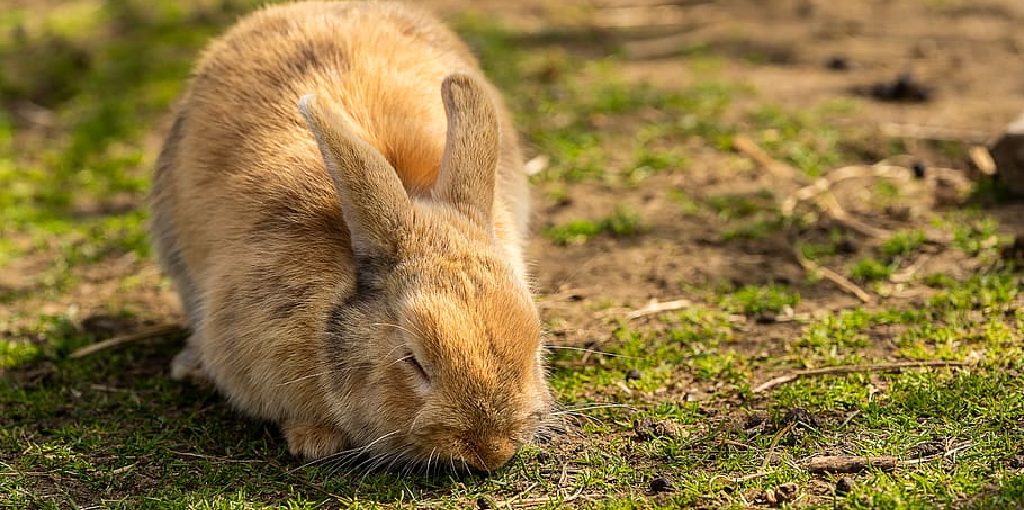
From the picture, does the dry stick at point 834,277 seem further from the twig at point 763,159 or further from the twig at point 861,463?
the twig at point 861,463

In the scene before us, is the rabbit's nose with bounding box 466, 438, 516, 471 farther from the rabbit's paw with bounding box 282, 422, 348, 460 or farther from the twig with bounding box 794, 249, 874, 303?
the twig with bounding box 794, 249, 874, 303

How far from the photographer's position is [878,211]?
5.69 m

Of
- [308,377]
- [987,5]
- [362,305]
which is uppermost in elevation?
[362,305]

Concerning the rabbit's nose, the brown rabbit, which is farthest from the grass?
the brown rabbit

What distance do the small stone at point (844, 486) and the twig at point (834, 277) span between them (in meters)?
1.56

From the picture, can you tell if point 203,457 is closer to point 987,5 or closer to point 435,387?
point 435,387

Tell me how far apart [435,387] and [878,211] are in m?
3.21

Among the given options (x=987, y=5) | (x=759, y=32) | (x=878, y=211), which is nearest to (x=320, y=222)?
(x=878, y=211)

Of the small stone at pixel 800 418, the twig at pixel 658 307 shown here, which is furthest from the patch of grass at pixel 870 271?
the small stone at pixel 800 418

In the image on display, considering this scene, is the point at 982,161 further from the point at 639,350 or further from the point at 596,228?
the point at 639,350

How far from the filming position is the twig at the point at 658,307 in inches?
190

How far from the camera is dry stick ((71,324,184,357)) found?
15.7 ft

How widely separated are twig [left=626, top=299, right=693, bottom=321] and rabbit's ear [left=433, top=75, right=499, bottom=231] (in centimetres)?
118

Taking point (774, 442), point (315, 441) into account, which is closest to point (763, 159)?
point (774, 442)
